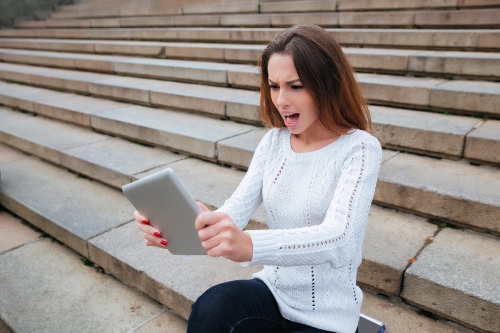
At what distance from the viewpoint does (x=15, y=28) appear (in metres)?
11.8

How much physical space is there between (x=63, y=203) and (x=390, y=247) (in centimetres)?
262

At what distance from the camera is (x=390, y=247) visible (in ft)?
7.36

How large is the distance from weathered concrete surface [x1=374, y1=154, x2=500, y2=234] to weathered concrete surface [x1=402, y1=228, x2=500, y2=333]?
15 cm

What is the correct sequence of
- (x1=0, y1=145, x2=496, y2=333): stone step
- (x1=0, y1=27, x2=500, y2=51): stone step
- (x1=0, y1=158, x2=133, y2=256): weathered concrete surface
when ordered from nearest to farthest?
(x1=0, y1=145, x2=496, y2=333): stone step < (x1=0, y1=158, x2=133, y2=256): weathered concrete surface < (x1=0, y1=27, x2=500, y2=51): stone step

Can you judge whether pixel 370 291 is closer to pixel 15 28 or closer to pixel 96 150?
pixel 96 150

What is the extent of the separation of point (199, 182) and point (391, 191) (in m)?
1.45

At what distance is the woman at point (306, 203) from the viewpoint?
1325 millimetres

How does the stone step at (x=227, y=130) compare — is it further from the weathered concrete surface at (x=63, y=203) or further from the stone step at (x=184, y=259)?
the weathered concrete surface at (x=63, y=203)

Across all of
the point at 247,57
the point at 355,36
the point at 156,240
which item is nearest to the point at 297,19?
the point at 247,57

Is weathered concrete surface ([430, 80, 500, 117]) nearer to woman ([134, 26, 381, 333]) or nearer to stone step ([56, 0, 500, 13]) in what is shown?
stone step ([56, 0, 500, 13])

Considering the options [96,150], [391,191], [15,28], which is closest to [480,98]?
[391,191]

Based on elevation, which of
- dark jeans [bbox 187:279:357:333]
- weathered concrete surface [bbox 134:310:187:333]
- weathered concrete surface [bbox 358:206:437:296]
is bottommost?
weathered concrete surface [bbox 134:310:187:333]

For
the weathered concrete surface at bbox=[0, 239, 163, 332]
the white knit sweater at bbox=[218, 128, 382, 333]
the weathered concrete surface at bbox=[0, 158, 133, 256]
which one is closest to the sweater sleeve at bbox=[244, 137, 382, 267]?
the white knit sweater at bbox=[218, 128, 382, 333]

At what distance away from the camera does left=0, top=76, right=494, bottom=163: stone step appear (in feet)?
9.34
